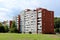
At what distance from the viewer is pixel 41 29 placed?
9188cm

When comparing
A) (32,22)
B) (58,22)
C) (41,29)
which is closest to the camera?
(41,29)

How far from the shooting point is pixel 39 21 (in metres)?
93.8

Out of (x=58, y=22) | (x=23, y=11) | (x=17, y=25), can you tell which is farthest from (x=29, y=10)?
(x=58, y=22)

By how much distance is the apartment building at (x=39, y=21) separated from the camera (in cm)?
9232

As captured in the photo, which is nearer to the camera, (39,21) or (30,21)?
(39,21)

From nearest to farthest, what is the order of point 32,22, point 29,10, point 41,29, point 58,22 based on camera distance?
Answer: point 41,29 < point 32,22 < point 29,10 < point 58,22

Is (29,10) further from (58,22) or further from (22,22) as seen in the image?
(58,22)

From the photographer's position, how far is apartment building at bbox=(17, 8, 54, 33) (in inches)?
3635

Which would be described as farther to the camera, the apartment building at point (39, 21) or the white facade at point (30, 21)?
the white facade at point (30, 21)

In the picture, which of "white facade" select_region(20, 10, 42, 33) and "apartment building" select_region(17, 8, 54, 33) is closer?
"apartment building" select_region(17, 8, 54, 33)

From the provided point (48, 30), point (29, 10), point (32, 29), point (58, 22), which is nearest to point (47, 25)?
point (48, 30)

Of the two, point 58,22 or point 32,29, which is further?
point 58,22

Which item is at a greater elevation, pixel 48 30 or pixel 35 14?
pixel 35 14

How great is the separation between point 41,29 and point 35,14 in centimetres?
942
